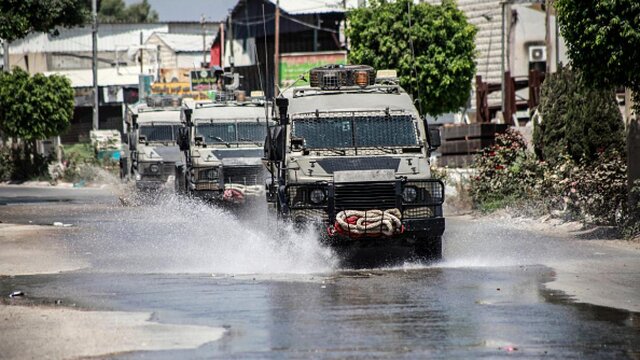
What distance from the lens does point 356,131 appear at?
17516 millimetres

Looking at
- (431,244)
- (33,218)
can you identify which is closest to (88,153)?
(33,218)

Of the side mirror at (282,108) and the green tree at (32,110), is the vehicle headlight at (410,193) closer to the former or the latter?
the side mirror at (282,108)

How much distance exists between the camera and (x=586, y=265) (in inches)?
653

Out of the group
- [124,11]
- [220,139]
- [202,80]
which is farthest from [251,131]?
[124,11]

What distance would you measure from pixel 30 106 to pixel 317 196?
39969 millimetres

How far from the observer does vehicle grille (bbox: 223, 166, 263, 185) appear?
2584 centimetres

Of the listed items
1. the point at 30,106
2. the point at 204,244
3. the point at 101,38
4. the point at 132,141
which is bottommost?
the point at 204,244

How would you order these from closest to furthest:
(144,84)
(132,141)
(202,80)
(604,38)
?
(604,38), (132,141), (202,80), (144,84)

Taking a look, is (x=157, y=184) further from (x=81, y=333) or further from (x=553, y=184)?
(x=81, y=333)

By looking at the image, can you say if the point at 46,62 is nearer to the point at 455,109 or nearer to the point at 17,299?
the point at 455,109

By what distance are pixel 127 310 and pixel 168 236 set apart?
10.4m

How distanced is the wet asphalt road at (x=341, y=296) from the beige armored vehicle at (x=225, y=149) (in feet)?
9.78

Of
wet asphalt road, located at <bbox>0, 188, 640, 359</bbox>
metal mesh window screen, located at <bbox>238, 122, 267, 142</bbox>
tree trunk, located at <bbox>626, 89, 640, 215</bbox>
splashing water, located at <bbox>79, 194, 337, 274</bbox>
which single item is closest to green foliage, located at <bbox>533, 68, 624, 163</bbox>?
tree trunk, located at <bbox>626, 89, 640, 215</bbox>

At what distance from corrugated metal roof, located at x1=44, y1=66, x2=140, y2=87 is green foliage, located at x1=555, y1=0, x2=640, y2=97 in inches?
2560
